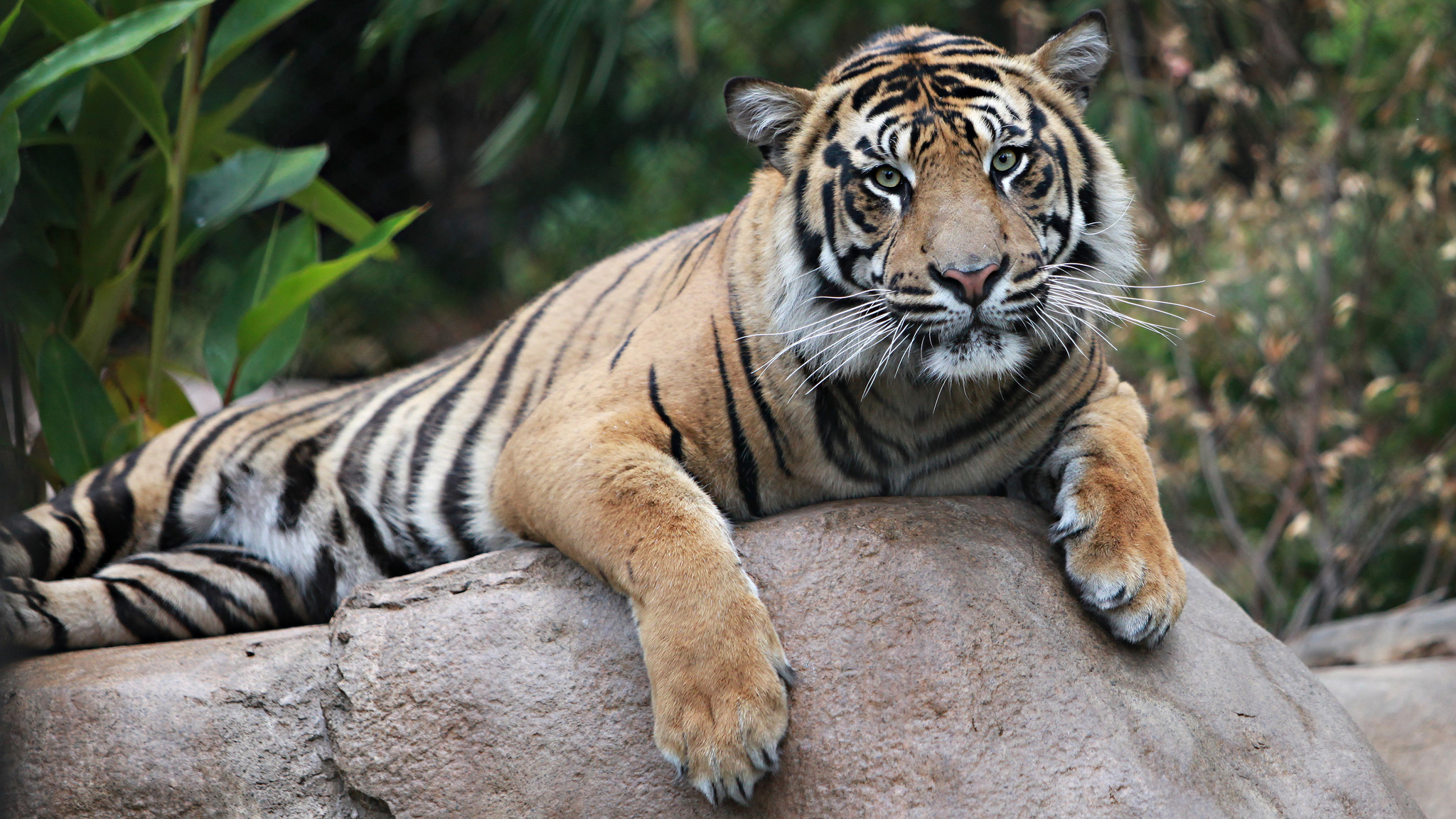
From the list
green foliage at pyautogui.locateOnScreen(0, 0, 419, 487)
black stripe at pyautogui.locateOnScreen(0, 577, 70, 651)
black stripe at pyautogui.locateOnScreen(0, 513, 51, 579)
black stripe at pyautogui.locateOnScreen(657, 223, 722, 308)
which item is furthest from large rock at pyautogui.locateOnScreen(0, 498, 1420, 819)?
green foliage at pyautogui.locateOnScreen(0, 0, 419, 487)

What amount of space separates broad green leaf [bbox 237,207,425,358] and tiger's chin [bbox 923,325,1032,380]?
71.7 inches

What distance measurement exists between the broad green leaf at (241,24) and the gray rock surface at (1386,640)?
140 inches

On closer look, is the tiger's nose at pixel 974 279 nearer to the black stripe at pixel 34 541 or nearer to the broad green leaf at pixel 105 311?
the black stripe at pixel 34 541

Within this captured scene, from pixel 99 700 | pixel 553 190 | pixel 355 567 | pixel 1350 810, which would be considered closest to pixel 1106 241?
pixel 1350 810

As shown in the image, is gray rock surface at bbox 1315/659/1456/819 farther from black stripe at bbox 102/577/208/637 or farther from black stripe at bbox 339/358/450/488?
black stripe at bbox 102/577/208/637

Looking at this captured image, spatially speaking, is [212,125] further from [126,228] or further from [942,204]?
[942,204]

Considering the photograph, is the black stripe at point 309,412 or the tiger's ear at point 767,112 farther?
the black stripe at point 309,412

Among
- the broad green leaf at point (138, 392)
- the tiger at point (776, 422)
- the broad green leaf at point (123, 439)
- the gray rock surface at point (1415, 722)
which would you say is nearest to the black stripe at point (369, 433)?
the tiger at point (776, 422)

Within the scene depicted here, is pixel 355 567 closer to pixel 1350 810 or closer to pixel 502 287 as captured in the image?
pixel 1350 810

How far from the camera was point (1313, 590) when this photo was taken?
13.6 feet

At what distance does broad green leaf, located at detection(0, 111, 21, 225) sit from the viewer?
2799 millimetres

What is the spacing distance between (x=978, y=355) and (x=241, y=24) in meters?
2.64

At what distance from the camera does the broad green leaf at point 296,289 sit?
3.35m

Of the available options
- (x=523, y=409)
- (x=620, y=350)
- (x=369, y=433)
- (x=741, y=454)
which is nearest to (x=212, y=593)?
(x=369, y=433)
